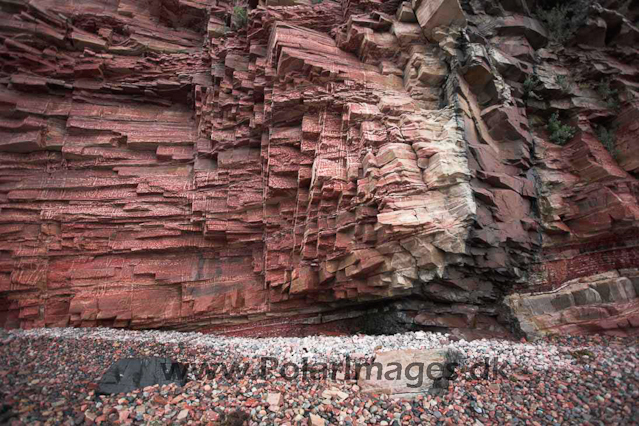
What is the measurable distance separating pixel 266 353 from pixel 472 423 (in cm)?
451

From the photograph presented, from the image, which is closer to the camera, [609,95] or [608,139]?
[608,139]

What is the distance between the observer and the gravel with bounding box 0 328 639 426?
4530 mm

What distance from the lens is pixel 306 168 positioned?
10055 millimetres

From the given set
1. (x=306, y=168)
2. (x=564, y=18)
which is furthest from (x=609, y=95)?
(x=306, y=168)

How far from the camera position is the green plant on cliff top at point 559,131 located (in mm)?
9680

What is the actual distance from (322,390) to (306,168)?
22.7 feet

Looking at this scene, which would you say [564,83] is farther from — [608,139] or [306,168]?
[306,168]

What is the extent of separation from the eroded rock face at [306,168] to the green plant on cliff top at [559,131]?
0.27m

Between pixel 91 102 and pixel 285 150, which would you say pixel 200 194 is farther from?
pixel 91 102

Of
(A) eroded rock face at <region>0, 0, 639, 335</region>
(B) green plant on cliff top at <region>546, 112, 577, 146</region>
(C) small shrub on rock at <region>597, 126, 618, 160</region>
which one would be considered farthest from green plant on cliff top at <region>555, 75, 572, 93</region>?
(C) small shrub on rock at <region>597, 126, 618, 160</region>

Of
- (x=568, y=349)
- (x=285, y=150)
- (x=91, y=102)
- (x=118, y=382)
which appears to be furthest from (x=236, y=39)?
(x=568, y=349)

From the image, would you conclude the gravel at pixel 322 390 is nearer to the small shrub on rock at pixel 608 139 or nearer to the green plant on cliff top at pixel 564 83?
the small shrub on rock at pixel 608 139

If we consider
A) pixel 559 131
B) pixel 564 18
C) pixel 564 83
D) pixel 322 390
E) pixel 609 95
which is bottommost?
pixel 322 390

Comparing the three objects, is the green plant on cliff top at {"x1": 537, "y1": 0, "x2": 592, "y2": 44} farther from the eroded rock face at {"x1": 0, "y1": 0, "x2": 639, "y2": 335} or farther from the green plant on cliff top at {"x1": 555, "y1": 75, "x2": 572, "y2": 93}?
the green plant on cliff top at {"x1": 555, "y1": 75, "x2": 572, "y2": 93}
